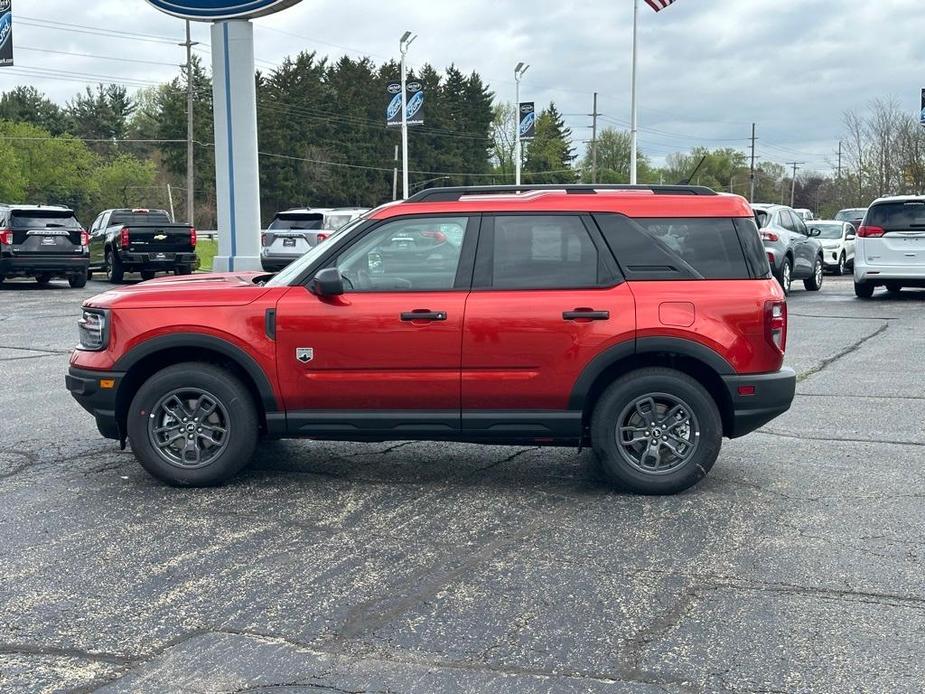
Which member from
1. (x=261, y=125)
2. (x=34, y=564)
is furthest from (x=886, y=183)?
(x=34, y=564)

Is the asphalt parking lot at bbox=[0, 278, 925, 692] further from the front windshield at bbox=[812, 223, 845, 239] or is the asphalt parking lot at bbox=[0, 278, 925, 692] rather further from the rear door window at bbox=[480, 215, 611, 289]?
the front windshield at bbox=[812, 223, 845, 239]

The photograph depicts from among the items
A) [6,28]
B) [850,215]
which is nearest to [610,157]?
[850,215]

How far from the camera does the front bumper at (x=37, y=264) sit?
75.4 feet

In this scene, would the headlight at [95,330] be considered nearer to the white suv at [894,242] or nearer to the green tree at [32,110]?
the white suv at [894,242]

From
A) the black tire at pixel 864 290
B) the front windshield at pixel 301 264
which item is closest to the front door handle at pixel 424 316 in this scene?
the front windshield at pixel 301 264

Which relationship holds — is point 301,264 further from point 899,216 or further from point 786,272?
point 786,272

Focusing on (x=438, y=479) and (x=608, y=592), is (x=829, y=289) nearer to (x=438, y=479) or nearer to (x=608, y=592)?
(x=438, y=479)

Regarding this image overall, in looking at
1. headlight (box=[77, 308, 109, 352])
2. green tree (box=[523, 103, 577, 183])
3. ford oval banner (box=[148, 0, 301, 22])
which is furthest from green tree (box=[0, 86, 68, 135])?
headlight (box=[77, 308, 109, 352])

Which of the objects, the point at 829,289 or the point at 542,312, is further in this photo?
the point at 829,289

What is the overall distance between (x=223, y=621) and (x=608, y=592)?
5.39 ft

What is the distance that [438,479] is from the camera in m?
6.82

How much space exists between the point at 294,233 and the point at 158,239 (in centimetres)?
360

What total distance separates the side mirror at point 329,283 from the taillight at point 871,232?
1524 cm

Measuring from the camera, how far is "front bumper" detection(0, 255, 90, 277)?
22969 mm
